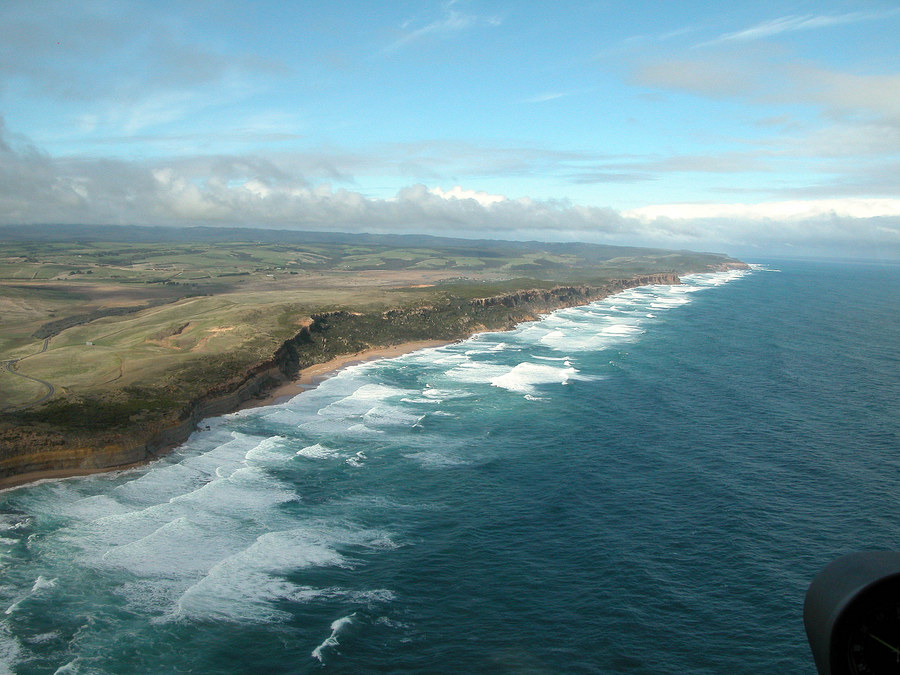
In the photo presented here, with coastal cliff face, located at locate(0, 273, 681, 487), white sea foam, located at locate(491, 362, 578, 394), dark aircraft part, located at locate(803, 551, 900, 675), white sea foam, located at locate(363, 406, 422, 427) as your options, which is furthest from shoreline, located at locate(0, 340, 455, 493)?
dark aircraft part, located at locate(803, 551, 900, 675)

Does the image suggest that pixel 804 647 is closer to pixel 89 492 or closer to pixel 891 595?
pixel 891 595

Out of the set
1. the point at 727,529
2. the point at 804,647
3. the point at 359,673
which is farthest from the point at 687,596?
the point at 359,673

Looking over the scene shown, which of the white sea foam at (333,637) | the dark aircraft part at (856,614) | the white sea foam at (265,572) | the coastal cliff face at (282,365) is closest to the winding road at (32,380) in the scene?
the coastal cliff face at (282,365)

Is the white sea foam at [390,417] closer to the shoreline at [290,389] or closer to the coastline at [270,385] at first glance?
the shoreline at [290,389]

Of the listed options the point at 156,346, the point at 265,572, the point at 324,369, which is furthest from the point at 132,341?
the point at 265,572

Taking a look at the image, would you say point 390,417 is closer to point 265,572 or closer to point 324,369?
point 324,369

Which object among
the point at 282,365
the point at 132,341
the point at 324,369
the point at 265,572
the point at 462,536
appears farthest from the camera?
the point at 324,369
